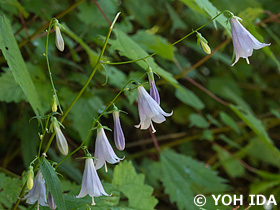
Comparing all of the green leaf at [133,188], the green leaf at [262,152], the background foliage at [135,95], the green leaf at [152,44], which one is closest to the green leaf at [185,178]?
the background foliage at [135,95]

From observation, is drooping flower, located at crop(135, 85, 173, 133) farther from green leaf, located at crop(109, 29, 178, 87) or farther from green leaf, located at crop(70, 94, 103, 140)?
green leaf, located at crop(70, 94, 103, 140)

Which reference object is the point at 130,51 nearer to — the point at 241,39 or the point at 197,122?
the point at 241,39

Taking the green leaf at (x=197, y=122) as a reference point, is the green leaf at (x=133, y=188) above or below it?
below

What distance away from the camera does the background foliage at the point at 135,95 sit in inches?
82.4

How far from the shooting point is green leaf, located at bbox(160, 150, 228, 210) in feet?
8.72

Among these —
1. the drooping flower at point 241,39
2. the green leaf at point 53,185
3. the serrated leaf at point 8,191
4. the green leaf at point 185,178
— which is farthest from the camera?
the green leaf at point 185,178

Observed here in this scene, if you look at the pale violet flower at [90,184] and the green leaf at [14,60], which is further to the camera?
the green leaf at [14,60]

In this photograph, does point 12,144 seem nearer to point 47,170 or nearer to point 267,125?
point 47,170

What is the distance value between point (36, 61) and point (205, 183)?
5.11 feet

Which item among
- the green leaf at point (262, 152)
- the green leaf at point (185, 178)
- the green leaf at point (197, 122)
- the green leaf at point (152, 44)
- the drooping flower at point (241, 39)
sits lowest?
the green leaf at point (185, 178)

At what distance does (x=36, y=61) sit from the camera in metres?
2.93

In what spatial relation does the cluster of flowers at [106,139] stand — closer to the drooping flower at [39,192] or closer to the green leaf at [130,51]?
the drooping flower at [39,192]

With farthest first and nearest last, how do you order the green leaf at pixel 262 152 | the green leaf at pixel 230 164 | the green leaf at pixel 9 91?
the green leaf at pixel 262 152
the green leaf at pixel 230 164
the green leaf at pixel 9 91

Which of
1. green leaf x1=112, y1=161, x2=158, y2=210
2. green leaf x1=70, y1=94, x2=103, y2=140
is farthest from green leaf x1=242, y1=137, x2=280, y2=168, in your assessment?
green leaf x1=112, y1=161, x2=158, y2=210
